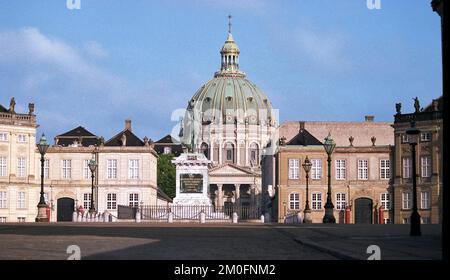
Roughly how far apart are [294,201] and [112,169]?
18.6 meters

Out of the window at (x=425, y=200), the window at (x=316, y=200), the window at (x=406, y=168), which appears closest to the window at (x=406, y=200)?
the window at (x=406, y=168)

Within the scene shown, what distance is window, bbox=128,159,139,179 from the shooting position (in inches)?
3991

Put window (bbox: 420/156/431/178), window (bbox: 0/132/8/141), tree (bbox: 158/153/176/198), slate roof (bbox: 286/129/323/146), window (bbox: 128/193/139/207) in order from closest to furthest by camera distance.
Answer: window (bbox: 420/156/431/178), window (bbox: 0/132/8/141), slate roof (bbox: 286/129/323/146), window (bbox: 128/193/139/207), tree (bbox: 158/153/176/198)

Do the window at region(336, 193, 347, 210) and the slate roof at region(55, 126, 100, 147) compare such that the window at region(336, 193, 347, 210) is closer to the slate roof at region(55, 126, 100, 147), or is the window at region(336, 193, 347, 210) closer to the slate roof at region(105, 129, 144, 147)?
the slate roof at region(105, 129, 144, 147)

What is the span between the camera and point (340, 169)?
307 feet

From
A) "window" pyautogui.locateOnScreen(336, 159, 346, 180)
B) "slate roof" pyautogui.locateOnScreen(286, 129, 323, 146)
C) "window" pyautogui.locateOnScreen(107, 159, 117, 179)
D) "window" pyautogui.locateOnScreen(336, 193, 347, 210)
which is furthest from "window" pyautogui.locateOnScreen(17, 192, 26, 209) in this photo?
"window" pyautogui.locateOnScreen(336, 159, 346, 180)

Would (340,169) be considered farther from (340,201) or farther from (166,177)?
(166,177)

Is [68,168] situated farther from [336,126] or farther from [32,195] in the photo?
[336,126]

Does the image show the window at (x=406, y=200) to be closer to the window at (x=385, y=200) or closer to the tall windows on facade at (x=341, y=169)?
the window at (x=385, y=200)

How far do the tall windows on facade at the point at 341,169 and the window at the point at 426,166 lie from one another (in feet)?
30.1

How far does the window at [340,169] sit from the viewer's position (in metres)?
93.5

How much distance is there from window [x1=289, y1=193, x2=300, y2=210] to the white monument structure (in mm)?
17763

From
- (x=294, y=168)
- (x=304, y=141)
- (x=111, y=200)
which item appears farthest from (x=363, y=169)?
(x=111, y=200)
